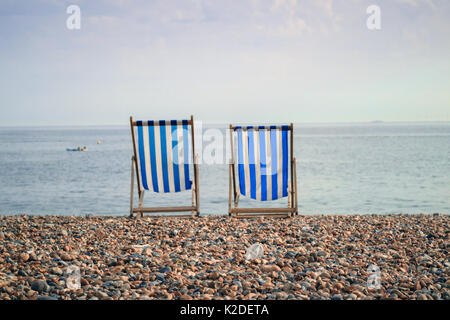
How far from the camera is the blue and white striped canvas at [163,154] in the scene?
15.3ft

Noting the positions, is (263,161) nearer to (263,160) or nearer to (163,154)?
(263,160)

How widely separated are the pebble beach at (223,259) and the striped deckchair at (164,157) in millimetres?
521

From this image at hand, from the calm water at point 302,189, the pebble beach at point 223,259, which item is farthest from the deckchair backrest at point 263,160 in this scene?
the calm water at point 302,189

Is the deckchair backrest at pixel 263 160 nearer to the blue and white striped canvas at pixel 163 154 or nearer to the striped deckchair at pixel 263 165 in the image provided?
the striped deckchair at pixel 263 165

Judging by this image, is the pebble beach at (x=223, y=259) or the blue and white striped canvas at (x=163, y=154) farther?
the blue and white striped canvas at (x=163, y=154)

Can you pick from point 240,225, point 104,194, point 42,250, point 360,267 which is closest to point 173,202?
point 104,194

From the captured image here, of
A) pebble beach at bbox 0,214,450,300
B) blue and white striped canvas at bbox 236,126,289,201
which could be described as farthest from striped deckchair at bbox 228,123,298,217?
pebble beach at bbox 0,214,450,300

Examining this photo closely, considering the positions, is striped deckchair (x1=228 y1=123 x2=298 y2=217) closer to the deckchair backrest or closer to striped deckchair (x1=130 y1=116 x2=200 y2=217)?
the deckchair backrest

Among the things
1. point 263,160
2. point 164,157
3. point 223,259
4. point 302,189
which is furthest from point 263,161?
point 302,189

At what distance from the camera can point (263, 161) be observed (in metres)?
4.78

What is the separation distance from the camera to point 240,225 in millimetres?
4148

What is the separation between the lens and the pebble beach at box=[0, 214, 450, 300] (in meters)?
2.39
